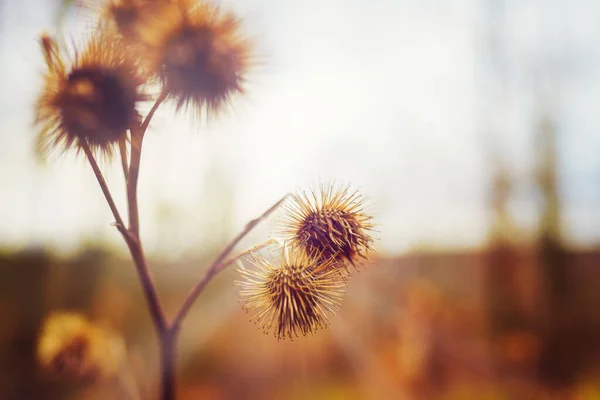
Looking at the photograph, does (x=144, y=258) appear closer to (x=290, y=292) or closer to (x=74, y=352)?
(x=290, y=292)

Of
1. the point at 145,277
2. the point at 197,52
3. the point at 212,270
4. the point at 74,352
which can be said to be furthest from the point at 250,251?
the point at 74,352

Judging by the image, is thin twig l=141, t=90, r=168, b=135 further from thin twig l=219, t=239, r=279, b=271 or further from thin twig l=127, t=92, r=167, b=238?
thin twig l=219, t=239, r=279, b=271

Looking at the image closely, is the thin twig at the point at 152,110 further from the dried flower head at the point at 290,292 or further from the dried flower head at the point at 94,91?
the dried flower head at the point at 290,292

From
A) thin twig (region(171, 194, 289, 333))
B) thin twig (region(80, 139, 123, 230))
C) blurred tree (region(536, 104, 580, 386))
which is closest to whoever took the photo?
thin twig (region(80, 139, 123, 230))

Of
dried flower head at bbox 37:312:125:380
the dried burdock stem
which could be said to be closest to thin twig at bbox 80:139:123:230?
the dried burdock stem

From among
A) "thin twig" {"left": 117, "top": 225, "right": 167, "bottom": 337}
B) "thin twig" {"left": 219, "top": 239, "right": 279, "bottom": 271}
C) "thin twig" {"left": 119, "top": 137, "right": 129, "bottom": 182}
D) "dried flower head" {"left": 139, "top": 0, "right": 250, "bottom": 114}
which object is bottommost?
"thin twig" {"left": 117, "top": 225, "right": 167, "bottom": 337}

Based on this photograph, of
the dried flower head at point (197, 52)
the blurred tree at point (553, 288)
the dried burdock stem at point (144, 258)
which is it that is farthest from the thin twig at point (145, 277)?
the blurred tree at point (553, 288)

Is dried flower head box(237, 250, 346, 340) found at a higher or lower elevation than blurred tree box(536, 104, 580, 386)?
lower

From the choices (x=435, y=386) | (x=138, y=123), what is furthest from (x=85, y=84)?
(x=435, y=386)
